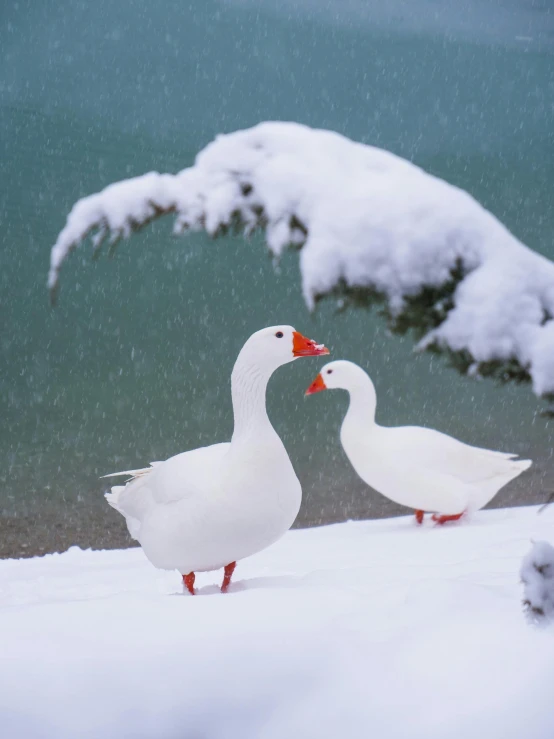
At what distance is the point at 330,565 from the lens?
2078 millimetres

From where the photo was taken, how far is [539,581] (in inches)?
39.0

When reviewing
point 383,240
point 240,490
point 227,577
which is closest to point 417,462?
point 227,577

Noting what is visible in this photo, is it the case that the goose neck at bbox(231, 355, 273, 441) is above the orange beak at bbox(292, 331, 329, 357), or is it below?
below

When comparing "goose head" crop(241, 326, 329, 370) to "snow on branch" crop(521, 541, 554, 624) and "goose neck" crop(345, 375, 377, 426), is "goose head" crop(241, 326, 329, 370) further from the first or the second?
"goose neck" crop(345, 375, 377, 426)

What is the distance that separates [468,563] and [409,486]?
744mm

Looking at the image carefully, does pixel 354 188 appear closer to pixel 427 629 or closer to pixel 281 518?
pixel 427 629

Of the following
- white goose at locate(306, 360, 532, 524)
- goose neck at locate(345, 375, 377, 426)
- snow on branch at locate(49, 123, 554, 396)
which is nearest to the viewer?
snow on branch at locate(49, 123, 554, 396)

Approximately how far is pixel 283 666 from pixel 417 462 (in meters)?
1.62

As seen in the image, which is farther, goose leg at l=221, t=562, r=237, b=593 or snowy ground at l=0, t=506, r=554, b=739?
goose leg at l=221, t=562, r=237, b=593

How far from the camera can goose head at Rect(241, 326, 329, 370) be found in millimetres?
1549

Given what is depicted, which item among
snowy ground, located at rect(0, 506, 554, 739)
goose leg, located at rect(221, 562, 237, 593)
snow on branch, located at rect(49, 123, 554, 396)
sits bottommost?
goose leg, located at rect(221, 562, 237, 593)

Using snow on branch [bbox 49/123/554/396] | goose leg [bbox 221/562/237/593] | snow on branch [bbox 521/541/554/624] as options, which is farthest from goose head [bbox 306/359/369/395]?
snow on branch [bbox 49/123/554/396]

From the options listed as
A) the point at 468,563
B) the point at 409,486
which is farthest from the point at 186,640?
the point at 409,486

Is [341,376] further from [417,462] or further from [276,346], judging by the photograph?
[276,346]
